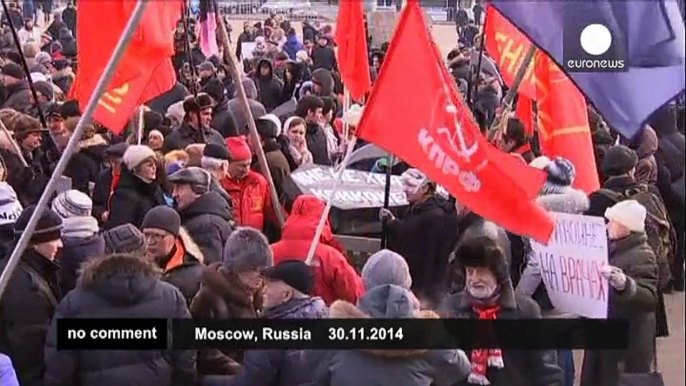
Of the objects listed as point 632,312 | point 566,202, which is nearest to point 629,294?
point 632,312

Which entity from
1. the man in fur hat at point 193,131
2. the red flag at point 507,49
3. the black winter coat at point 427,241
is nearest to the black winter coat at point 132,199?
the man in fur hat at point 193,131

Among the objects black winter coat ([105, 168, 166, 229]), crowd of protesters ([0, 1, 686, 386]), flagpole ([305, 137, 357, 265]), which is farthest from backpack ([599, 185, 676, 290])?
black winter coat ([105, 168, 166, 229])

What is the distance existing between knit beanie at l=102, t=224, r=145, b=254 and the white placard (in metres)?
1.07

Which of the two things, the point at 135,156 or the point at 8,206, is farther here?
the point at 135,156

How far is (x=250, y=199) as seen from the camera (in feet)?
13.1

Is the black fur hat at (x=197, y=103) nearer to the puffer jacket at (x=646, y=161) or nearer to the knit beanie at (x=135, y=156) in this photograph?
the knit beanie at (x=135, y=156)

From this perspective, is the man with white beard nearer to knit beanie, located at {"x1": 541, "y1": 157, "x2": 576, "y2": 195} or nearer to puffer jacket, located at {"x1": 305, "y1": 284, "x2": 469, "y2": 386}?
puffer jacket, located at {"x1": 305, "y1": 284, "x2": 469, "y2": 386}

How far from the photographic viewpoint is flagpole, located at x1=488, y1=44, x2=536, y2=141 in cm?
365

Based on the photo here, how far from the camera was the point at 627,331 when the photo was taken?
3318 millimetres

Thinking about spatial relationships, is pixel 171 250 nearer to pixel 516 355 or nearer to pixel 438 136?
pixel 438 136

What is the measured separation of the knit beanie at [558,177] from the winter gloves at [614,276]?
25 cm

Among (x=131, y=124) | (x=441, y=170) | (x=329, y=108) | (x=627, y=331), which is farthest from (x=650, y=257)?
(x=329, y=108)

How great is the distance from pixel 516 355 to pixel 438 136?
2.03 ft

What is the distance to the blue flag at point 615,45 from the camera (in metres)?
3.21
